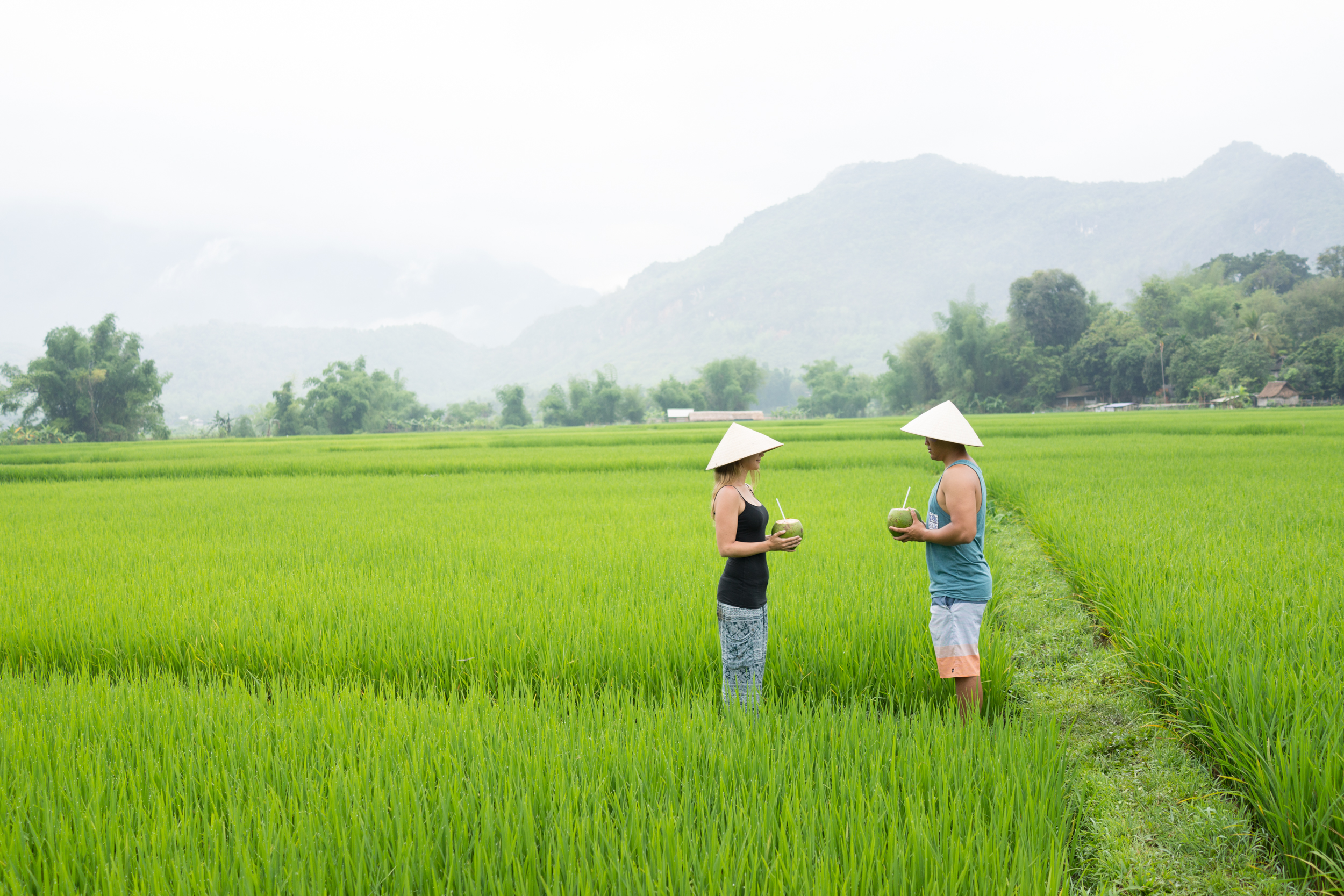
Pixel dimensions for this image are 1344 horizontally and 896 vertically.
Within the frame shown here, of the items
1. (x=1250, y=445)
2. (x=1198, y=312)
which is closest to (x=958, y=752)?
(x=1250, y=445)

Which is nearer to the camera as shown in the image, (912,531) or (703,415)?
(912,531)

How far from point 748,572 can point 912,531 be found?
0.68 m

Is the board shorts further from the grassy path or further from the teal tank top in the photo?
the grassy path

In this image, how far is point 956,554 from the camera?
2.71 m

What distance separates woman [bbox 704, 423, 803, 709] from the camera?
260 cm

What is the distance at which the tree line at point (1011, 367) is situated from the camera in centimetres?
5575

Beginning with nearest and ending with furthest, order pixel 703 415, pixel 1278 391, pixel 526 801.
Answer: pixel 526 801, pixel 1278 391, pixel 703 415

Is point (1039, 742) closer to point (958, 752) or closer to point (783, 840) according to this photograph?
point (958, 752)

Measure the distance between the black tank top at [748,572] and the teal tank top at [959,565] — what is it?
0.68 meters

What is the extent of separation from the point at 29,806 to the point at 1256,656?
4526 mm

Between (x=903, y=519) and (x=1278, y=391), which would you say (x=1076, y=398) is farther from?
(x=903, y=519)

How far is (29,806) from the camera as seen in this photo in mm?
2041

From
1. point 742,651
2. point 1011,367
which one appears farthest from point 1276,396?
point 742,651

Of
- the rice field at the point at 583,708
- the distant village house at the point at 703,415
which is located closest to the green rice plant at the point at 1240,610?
the rice field at the point at 583,708
